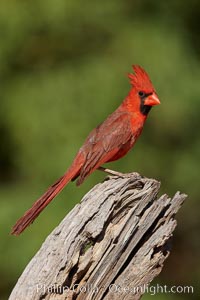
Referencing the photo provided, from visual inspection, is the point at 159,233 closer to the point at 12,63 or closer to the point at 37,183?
the point at 37,183

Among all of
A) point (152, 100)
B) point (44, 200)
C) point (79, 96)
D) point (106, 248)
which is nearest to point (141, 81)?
point (152, 100)

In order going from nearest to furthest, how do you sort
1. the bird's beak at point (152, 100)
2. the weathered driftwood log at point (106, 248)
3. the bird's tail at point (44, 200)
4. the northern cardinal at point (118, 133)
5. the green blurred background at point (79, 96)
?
1. the weathered driftwood log at point (106, 248)
2. the bird's tail at point (44, 200)
3. the northern cardinal at point (118, 133)
4. the bird's beak at point (152, 100)
5. the green blurred background at point (79, 96)

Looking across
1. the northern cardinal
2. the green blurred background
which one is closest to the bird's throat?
the northern cardinal

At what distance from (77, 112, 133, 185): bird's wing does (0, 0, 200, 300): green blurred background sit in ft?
7.06

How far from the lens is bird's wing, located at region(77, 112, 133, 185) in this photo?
16.4 ft

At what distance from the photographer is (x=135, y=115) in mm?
5289

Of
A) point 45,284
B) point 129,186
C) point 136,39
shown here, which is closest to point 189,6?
point 136,39

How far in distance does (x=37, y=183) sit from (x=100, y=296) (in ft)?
12.6

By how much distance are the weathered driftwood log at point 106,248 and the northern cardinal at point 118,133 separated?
26.7 inches

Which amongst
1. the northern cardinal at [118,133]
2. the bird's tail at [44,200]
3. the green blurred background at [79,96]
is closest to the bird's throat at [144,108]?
the northern cardinal at [118,133]

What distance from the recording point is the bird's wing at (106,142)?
501 cm

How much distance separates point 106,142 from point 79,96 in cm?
267

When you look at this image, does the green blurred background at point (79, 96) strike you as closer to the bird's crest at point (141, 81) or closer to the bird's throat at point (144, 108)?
the bird's throat at point (144, 108)

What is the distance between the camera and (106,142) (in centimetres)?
511
